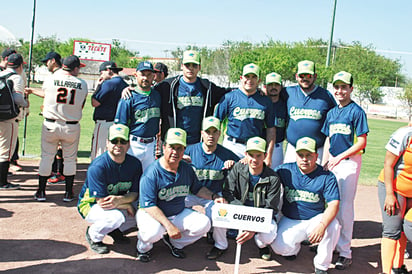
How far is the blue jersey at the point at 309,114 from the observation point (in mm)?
5066

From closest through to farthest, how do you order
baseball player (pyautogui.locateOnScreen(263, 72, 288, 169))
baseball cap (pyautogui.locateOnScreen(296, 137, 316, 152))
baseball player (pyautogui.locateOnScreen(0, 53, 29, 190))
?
baseball cap (pyautogui.locateOnScreen(296, 137, 316, 152))
baseball player (pyautogui.locateOnScreen(263, 72, 288, 169))
baseball player (pyautogui.locateOnScreen(0, 53, 29, 190))

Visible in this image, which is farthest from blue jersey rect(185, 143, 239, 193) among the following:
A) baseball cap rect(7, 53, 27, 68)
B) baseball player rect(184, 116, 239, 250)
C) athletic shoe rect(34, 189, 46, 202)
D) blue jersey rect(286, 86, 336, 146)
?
baseball cap rect(7, 53, 27, 68)

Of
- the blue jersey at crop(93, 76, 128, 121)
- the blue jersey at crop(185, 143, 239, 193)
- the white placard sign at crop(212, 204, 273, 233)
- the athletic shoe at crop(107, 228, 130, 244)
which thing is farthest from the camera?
the blue jersey at crop(93, 76, 128, 121)

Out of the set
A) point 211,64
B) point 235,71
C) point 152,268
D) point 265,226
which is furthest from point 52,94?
point 211,64

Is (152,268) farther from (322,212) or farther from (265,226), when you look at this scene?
(322,212)

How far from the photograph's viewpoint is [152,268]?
4219mm

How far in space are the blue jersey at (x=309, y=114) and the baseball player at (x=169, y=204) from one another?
143 centimetres

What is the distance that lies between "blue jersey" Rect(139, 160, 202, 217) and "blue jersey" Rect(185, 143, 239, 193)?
0.28 m

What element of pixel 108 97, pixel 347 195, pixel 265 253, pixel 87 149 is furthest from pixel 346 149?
pixel 87 149

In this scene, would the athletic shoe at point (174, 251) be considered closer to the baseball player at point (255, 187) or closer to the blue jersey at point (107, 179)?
the baseball player at point (255, 187)

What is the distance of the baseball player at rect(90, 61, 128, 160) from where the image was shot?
6.34 m

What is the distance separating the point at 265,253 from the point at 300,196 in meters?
0.82

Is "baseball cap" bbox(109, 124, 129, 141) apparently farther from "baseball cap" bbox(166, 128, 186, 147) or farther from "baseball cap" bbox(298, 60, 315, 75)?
"baseball cap" bbox(298, 60, 315, 75)

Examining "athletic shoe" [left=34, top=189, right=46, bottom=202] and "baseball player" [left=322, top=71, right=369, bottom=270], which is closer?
"baseball player" [left=322, top=71, right=369, bottom=270]
